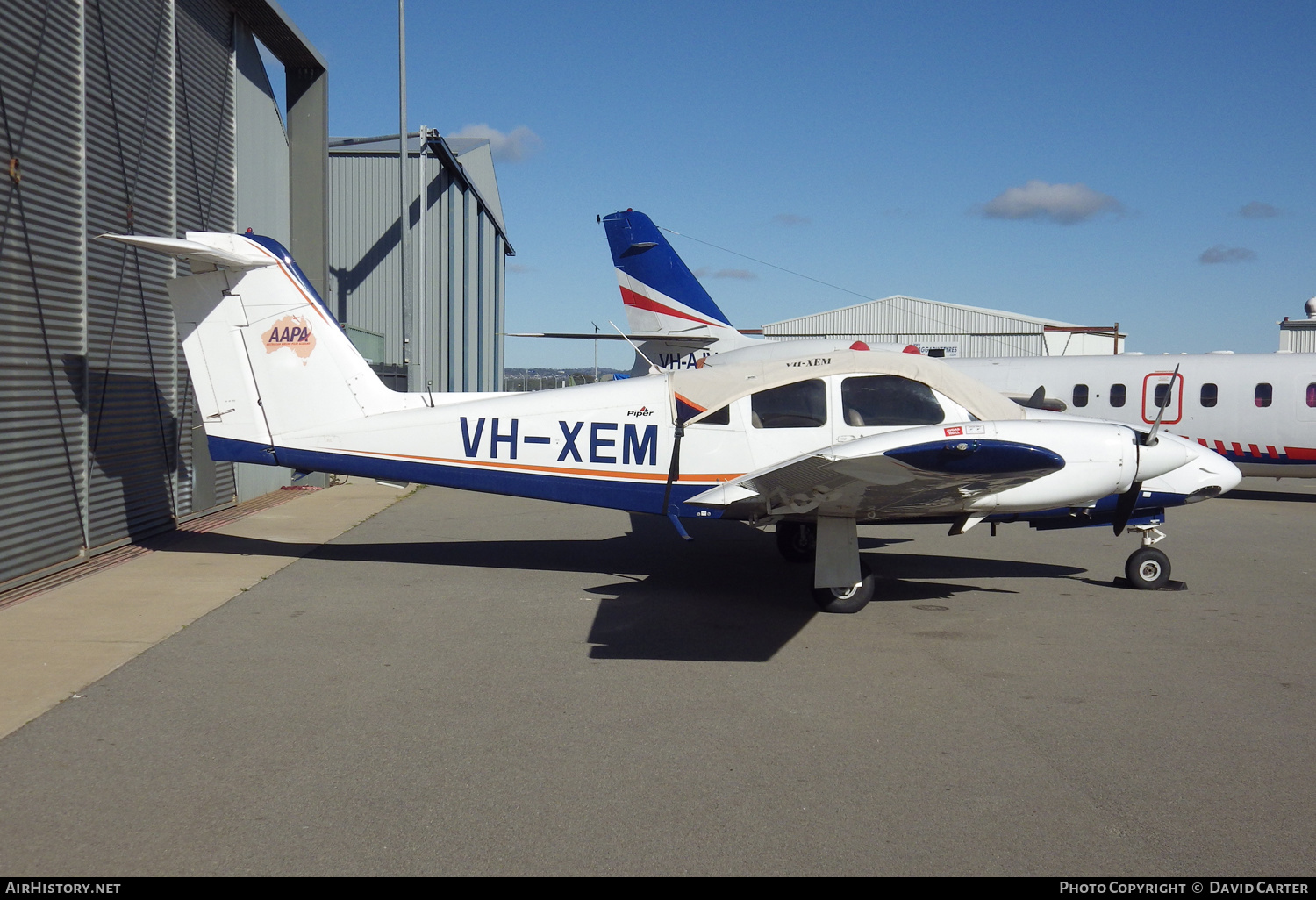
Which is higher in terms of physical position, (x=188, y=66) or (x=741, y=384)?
(x=188, y=66)

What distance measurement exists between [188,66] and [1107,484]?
38.9ft

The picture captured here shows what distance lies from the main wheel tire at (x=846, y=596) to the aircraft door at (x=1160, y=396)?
11.1m

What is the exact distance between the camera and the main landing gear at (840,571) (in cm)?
736

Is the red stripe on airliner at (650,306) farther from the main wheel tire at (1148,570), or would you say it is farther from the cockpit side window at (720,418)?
the main wheel tire at (1148,570)

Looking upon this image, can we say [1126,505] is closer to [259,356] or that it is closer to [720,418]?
[720,418]

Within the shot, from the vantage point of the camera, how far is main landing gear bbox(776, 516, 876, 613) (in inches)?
290

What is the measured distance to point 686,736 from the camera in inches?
192

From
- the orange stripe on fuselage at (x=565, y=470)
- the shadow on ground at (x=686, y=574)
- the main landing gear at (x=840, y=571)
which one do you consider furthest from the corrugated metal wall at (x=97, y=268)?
the main landing gear at (x=840, y=571)

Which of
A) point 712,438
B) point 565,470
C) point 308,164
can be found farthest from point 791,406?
point 308,164

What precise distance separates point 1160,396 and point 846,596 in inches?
465

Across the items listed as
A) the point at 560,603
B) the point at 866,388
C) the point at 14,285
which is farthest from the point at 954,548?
the point at 14,285

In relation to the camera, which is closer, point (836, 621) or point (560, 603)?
point (836, 621)

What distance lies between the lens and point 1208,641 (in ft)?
22.3

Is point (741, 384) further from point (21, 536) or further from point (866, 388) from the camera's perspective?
point (21, 536)
